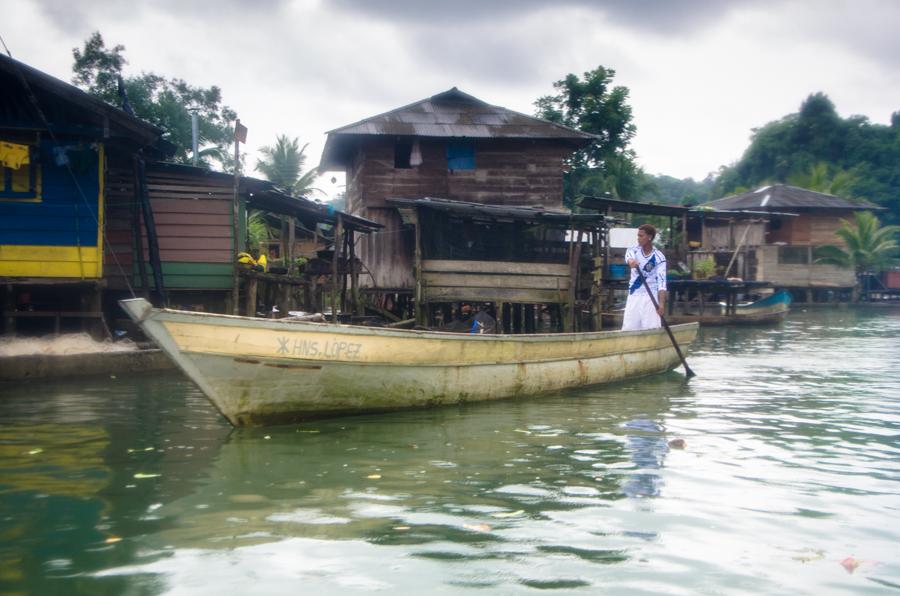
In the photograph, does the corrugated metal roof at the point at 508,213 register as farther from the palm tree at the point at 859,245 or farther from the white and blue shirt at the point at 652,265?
the palm tree at the point at 859,245

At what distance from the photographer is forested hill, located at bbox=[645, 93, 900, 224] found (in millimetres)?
47938

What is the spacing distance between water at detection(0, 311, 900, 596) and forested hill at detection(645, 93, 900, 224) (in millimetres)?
40653

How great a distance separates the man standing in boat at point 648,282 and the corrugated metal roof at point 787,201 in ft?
79.1

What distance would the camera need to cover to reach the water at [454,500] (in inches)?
151

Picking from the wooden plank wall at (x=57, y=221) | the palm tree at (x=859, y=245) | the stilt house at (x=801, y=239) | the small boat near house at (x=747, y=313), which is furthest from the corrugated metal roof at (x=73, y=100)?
the palm tree at (x=859, y=245)

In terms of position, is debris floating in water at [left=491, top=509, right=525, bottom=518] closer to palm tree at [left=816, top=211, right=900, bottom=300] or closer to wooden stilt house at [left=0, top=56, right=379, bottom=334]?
wooden stilt house at [left=0, top=56, right=379, bottom=334]

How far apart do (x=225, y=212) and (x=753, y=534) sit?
11073 millimetres

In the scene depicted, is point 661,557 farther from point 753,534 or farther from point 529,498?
point 529,498

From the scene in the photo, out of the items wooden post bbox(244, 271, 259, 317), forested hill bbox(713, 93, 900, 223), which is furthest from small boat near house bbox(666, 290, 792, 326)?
forested hill bbox(713, 93, 900, 223)

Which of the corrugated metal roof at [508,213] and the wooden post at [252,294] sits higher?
the corrugated metal roof at [508,213]

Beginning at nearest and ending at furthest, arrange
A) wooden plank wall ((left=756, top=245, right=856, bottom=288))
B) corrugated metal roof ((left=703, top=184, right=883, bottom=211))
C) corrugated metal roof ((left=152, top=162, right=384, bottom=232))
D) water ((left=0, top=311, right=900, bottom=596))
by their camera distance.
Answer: water ((left=0, top=311, right=900, bottom=596)), corrugated metal roof ((left=152, top=162, right=384, bottom=232)), corrugated metal roof ((left=703, top=184, right=883, bottom=211)), wooden plank wall ((left=756, top=245, right=856, bottom=288))

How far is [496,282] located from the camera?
16.1 m

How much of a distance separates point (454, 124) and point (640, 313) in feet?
32.1

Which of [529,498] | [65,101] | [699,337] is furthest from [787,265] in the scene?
[529,498]
